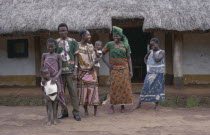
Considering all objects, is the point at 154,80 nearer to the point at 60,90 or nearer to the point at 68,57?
the point at 68,57

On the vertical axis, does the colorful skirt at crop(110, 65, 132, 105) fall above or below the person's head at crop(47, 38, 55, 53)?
below

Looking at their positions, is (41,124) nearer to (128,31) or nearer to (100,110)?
(100,110)

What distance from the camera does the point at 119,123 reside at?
3.83m

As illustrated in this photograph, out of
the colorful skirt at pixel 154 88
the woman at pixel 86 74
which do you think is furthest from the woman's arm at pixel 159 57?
the woman at pixel 86 74

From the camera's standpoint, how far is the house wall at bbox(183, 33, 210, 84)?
7879 millimetres

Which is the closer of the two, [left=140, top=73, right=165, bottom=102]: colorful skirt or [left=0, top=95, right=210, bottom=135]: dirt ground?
[left=0, top=95, right=210, bottom=135]: dirt ground

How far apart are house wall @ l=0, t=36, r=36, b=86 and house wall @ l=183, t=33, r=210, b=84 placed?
5.44 metres

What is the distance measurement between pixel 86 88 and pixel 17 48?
5.39 m

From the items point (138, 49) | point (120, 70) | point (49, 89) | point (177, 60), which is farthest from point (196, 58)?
point (49, 89)

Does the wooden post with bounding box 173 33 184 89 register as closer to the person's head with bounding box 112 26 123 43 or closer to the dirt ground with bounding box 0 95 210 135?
the dirt ground with bounding box 0 95 210 135

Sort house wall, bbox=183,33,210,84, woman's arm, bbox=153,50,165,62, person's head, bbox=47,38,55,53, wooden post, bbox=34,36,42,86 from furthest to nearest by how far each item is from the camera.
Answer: wooden post, bbox=34,36,42,86
house wall, bbox=183,33,210,84
woman's arm, bbox=153,50,165,62
person's head, bbox=47,38,55,53

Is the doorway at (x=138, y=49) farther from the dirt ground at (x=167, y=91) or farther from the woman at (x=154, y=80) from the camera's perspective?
the woman at (x=154, y=80)

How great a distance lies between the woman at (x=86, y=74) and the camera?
13.8 feet

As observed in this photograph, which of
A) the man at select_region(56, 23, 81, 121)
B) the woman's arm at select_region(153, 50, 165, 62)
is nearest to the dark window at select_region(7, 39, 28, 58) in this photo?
the man at select_region(56, 23, 81, 121)
